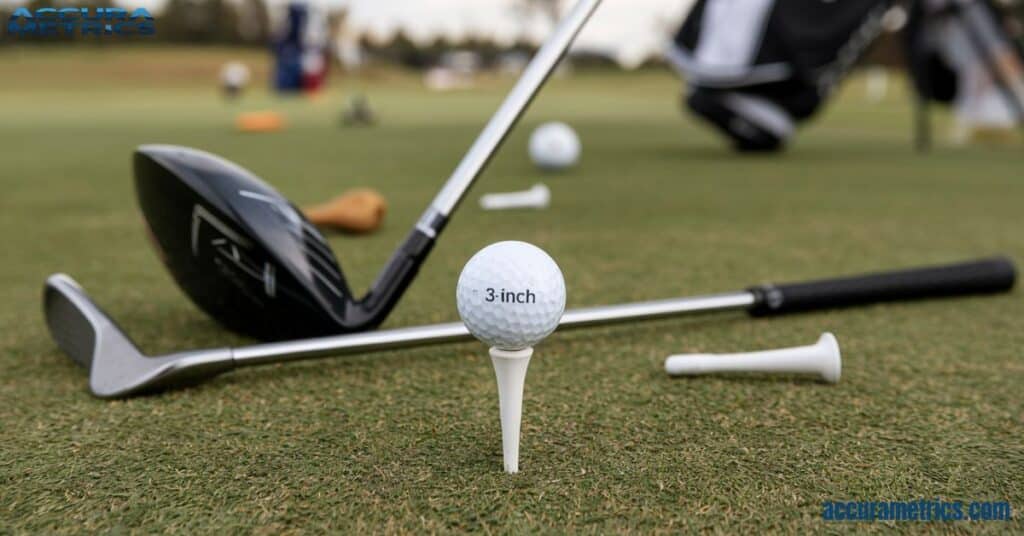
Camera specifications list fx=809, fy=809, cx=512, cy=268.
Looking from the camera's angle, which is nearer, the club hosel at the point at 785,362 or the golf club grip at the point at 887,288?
the club hosel at the point at 785,362

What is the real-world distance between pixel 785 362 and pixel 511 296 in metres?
0.83

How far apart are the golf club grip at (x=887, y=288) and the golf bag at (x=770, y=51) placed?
494cm

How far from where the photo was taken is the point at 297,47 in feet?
78.0

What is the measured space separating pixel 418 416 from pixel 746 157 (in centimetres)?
683

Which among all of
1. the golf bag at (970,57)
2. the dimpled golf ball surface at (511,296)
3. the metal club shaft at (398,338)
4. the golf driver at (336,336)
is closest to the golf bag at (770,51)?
the golf bag at (970,57)

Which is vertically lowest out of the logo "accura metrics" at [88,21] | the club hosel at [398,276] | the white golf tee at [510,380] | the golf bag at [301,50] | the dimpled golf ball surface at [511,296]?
the golf bag at [301,50]

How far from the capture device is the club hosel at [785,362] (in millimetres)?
1818

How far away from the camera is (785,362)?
183cm

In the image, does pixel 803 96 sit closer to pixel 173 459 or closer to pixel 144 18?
pixel 144 18

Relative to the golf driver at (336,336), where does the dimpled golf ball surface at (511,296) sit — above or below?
above

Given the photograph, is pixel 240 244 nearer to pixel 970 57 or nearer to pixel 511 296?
pixel 511 296

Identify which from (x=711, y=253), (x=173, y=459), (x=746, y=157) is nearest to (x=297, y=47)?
(x=746, y=157)

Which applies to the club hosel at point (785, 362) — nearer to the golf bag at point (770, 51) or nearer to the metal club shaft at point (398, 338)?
the metal club shaft at point (398, 338)

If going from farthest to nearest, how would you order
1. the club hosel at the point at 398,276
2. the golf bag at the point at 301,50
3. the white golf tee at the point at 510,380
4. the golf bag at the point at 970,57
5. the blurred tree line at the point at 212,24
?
the blurred tree line at the point at 212,24, the golf bag at the point at 301,50, the golf bag at the point at 970,57, the club hosel at the point at 398,276, the white golf tee at the point at 510,380
